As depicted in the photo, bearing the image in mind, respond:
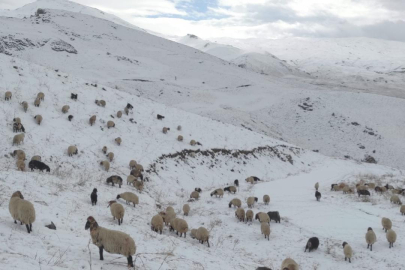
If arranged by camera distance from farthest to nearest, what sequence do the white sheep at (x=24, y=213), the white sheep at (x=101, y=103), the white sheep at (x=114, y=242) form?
the white sheep at (x=101, y=103)
the white sheep at (x=24, y=213)
the white sheep at (x=114, y=242)

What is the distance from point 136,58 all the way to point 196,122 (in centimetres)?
5540

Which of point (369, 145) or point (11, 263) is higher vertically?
point (11, 263)

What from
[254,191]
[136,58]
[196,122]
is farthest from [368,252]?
[136,58]

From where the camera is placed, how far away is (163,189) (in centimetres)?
1930

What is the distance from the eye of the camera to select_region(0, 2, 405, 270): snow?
877 centimetres

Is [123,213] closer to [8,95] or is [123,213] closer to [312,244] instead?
[312,244]

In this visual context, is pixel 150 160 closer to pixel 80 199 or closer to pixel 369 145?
pixel 80 199

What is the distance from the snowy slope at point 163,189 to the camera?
8031 millimetres

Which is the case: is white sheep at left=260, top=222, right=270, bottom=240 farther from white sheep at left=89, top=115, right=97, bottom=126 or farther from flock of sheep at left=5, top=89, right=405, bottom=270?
white sheep at left=89, top=115, right=97, bottom=126

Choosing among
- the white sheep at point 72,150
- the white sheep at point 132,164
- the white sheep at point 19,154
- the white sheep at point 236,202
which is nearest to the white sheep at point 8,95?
the white sheep at point 72,150

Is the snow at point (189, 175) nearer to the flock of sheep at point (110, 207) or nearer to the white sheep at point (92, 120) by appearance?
the flock of sheep at point (110, 207)

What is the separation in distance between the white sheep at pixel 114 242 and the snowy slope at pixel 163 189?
0.25 m

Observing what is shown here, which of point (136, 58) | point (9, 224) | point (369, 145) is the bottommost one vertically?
point (369, 145)

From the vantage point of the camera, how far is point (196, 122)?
31.4 meters
